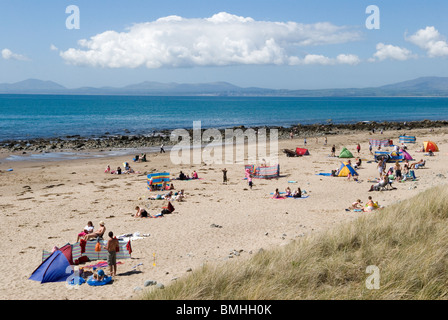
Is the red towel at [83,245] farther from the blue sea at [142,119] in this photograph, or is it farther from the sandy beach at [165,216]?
the blue sea at [142,119]

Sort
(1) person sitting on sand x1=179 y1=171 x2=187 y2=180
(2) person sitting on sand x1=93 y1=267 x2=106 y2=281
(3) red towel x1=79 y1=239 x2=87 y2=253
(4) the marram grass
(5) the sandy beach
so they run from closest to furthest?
(4) the marram grass < (2) person sitting on sand x1=93 y1=267 x2=106 y2=281 < (5) the sandy beach < (3) red towel x1=79 y1=239 x2=87 y2=253 < (1) person sitting on sand x1=179 y1=171 x2=187 y2=180

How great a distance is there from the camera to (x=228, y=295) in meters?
6.78

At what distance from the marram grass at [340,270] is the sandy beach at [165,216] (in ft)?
6.56

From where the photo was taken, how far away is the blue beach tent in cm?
957

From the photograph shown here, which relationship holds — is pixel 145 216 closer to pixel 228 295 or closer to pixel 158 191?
pixel 158 191

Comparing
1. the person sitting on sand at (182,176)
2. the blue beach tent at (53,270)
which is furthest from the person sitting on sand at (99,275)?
the person sitting on sand at (182,176)

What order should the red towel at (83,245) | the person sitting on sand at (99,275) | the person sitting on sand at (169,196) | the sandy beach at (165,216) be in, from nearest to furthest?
the person sitting on sand at (99,275) < the sandy beach at (165,216) < the red towel at (83,245) < the person sitting on sand at (169,196)

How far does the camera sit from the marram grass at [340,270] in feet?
21.9

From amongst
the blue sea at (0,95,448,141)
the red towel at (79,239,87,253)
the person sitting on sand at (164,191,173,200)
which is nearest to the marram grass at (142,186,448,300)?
the red towel at (79,239,87,253)

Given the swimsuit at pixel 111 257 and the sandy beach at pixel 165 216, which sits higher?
the swimsuit at pixel 111 257

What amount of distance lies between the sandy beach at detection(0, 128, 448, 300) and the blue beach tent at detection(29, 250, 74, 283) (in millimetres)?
248

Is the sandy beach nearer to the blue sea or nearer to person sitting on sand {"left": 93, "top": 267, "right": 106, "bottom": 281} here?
person sitting on sand {"left": 93, "top": 267, "right": 106, "bottom": 281}

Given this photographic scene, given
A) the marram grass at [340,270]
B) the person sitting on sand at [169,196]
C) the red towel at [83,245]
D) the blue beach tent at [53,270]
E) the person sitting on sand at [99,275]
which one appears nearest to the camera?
the marram grass at [340,270]
